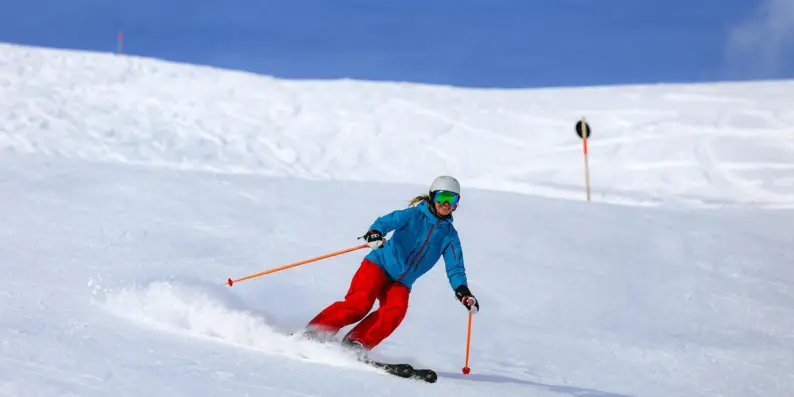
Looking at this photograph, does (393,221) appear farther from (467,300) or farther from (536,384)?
(536,384)

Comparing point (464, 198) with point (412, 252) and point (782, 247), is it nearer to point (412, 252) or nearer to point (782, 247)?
point (782, 247)

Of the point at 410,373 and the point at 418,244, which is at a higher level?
the point at 418,244

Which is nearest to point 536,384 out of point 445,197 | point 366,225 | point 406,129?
point 445,197

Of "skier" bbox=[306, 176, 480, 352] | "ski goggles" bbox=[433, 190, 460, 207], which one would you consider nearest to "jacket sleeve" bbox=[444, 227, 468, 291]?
"skier" bbox=[306, 176, 480, 352]

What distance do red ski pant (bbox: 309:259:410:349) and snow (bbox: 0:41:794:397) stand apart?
258 millimetres

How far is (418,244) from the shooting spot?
16.1 ft

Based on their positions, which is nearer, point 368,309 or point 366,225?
point 368,309

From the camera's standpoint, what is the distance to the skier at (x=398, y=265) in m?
4.82

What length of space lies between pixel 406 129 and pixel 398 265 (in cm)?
1135

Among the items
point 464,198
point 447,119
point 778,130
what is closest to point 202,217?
point 464,198

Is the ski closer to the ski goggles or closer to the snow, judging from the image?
the snow

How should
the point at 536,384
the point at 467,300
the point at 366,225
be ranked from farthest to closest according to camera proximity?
the point at 366,225
the point at 536,384
the point at 467,300

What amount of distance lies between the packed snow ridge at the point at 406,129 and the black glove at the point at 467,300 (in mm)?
8834

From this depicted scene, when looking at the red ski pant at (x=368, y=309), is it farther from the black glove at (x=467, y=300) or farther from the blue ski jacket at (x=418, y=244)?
the black glove at (x=467, y=300)
